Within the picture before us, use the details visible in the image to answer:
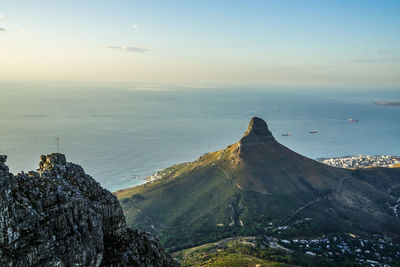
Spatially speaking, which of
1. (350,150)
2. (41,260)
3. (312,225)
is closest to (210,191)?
(312,225)

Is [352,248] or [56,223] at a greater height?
[56,223]

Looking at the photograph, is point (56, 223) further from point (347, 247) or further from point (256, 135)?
point (256, 135)

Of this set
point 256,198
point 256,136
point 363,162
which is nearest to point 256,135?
point 256,136

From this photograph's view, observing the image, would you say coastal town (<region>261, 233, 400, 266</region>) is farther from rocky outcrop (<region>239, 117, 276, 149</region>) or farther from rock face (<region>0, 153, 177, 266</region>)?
rock face (<region>0, 153, 177, 266</region>)

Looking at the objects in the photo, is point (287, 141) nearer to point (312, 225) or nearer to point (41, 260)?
point (312, 225)

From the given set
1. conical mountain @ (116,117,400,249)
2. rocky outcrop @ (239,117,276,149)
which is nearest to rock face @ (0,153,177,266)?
conical mountain @ (116,117,400,249)

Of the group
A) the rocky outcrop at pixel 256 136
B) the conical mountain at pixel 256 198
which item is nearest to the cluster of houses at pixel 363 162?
the conical mountain at pixel 256 198

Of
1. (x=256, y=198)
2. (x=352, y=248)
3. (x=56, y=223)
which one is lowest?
(x=352, y=248)
